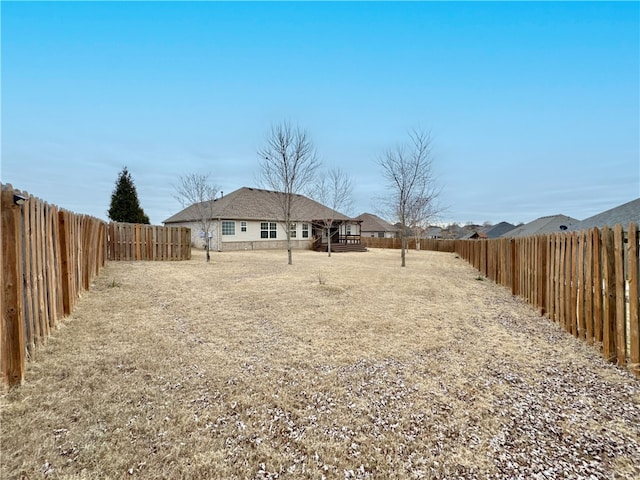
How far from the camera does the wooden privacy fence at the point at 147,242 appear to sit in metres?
13.3

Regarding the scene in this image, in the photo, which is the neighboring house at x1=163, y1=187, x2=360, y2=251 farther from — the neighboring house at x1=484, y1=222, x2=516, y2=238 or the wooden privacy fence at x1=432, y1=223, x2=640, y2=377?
the neighboring house at x1=484, y1=222, x2=516, y2=238

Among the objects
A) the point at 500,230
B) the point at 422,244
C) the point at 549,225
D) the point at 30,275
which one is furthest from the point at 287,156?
the point at 500,230

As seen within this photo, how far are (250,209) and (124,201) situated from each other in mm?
10485

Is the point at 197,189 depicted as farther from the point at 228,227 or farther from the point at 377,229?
the point at 377,229

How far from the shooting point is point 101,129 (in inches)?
607

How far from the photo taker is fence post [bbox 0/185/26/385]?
9.11 feet

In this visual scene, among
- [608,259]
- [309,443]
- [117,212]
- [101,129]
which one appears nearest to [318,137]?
[101,129]

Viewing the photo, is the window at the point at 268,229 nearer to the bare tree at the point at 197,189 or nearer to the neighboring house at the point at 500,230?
the bare tree at the point at 197,189

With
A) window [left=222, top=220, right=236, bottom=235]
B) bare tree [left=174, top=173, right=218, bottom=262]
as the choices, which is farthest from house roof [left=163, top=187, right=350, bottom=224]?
bare tree [left=174, top=173, right=218, bottom=262]

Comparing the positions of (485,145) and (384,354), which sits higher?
(485,145)

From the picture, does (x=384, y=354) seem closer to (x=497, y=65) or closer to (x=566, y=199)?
(x=497, y=65)

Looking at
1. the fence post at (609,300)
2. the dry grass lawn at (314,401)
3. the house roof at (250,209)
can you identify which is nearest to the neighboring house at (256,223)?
the house roof at (250,209)

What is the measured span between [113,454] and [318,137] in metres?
17.2

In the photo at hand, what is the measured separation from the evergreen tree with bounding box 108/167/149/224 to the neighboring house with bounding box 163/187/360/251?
3.83 m
